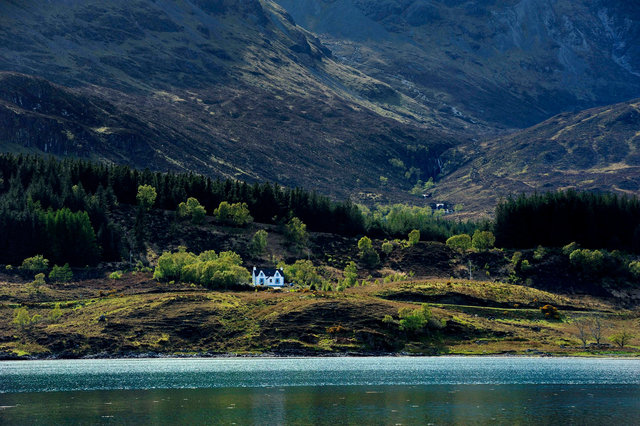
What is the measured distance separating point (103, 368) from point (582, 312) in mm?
111718

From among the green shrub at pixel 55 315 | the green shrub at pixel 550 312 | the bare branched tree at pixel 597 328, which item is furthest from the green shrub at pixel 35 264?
the bare branched tree at pixel 597 328

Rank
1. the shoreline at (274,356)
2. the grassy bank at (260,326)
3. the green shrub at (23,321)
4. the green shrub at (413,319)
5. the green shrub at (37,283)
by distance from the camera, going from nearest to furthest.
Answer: the shoreline at (274,356)
the grassy bank at (260,326)
the green shrub at (23,321)
the green shrub at (413,319)
the green shrub at (37,283)

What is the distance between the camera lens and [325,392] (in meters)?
103

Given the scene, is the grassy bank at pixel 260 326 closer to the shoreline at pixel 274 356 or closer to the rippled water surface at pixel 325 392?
the shoreline at pixel 274 356

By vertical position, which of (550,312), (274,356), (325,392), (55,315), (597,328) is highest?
(550,312)

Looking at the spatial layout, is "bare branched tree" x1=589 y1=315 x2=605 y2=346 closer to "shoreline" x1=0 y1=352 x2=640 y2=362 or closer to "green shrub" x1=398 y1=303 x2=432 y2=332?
"shoreline" x1=0 y1=352 x2=640 y2=362

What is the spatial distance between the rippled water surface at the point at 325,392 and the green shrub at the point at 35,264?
47382 mm

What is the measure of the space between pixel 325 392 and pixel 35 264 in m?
117

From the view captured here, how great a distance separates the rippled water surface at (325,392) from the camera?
81.8 m

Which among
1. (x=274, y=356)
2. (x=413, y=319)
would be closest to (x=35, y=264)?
(x=274, y=356)

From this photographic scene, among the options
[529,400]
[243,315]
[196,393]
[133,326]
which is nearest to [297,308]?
[243,315]

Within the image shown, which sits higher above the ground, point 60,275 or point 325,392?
point 60,275

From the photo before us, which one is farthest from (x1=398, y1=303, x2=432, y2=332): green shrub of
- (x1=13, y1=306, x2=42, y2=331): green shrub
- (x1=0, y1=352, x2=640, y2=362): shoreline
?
(x1=13, y1=306, x2=42, y2=331): green shrub

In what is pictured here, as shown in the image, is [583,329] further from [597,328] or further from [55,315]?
[55,315]
